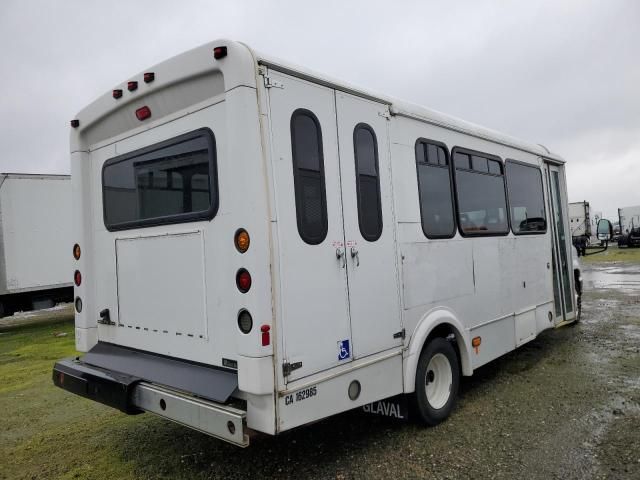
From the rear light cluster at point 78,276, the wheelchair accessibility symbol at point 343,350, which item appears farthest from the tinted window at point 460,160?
the rear light cluster at point 78,276

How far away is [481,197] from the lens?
540 centimetres

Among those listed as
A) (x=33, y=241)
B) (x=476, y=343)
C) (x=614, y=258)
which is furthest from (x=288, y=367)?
(x=614, y=258)

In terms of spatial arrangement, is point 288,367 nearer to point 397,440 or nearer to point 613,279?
point 397,440

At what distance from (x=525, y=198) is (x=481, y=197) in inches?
53.4

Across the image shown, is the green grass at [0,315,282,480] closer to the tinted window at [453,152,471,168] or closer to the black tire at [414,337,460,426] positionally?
the black tire at [414,337,460,426]

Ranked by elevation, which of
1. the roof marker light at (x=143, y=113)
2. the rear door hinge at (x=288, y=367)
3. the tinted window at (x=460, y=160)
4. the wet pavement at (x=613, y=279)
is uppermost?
the roof marker light at (x=143, y=113)

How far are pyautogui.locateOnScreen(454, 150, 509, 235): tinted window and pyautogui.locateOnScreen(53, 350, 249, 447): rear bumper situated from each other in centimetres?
304

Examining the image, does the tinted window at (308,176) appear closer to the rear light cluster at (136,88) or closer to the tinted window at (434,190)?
the rear light cluster at (136,88)

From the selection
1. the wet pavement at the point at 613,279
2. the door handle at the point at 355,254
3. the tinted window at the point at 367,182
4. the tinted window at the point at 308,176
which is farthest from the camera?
the wet pavement at the point at 613,279

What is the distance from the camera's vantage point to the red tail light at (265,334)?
2.99m

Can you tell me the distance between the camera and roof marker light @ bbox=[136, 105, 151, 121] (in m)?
3.90

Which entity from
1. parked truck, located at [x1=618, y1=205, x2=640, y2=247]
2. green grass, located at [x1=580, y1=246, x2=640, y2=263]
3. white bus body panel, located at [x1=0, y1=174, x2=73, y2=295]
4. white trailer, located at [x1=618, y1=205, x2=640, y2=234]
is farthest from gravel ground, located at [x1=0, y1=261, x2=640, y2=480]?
white trailer, located at [x1=618, y1=205, x2=640, y2=234]

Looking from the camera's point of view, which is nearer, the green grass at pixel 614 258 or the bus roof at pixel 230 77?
the bus roof at pixel 230 77

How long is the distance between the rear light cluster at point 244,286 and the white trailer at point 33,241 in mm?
10106
